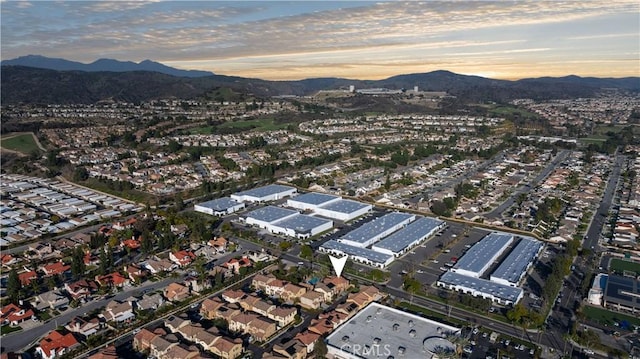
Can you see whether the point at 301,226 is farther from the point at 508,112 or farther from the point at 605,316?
the point at 508,112

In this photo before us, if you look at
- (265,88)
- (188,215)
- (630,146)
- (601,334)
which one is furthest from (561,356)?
(265,88)

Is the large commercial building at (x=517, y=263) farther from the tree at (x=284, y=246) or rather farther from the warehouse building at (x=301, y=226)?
the tree at (x=284, y=246)

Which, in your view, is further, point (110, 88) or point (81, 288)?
point (110, 88)

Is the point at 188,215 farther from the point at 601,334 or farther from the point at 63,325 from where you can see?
the point at 601,334

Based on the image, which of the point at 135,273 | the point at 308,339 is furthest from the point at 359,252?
the point at 135,273

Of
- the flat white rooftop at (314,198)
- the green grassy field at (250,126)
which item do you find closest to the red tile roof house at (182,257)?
the flat white rooftop at (314,198)

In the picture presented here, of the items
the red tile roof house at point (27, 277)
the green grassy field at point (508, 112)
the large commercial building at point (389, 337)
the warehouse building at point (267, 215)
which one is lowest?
the red tile roof house at point (27, 277)
